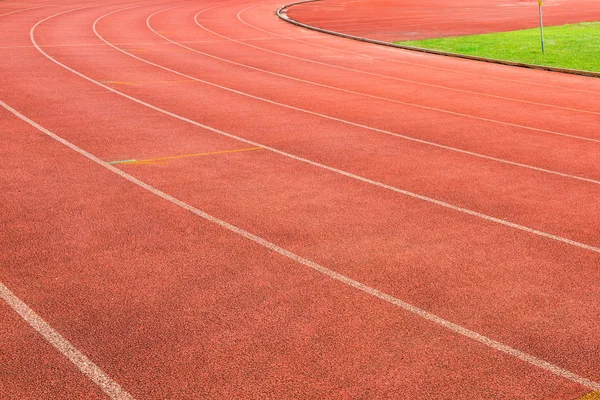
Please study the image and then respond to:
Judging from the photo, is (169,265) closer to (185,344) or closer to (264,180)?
(185,344)

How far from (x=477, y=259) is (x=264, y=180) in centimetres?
350

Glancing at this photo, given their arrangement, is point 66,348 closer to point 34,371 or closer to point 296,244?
point 34,371

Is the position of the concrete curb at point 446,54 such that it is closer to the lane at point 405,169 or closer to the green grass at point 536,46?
the green grass at point 536,46

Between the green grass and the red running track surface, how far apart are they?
1.90m

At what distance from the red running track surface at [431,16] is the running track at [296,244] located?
16.2 m

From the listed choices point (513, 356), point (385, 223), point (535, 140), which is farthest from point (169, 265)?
point (535, 140)

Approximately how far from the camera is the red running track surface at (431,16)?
3228cm

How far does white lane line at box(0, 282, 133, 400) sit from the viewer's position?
16.5 ft

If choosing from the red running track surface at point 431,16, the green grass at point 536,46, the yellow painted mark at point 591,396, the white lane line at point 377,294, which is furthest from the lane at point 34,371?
the red running track surface at point 431,16

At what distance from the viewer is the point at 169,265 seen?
713 cm

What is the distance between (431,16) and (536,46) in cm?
1352

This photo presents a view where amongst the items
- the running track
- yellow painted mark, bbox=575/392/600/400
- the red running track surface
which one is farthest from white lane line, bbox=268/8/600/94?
yellow painted mark, bbox=575/392/600/400

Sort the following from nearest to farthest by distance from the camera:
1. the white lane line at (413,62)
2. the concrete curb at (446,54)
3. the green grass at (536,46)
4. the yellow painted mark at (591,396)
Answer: the yellow painted mark at (591,396) < the white lane line at (413,62) < the concrete curb at (446,54) < the green grass at (536,46)

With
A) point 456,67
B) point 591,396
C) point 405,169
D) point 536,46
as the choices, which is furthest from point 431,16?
point 591,396
